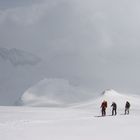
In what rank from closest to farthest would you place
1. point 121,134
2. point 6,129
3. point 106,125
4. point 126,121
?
point 121,134 < point 6,129 < point 106,125 < point 126,121

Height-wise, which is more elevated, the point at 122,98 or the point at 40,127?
the point at 122,98

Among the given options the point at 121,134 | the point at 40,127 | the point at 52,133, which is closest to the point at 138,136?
the point at 121,134

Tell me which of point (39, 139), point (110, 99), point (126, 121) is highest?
point (110, 99)

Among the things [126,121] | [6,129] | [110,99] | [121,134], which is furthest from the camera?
[110,99]

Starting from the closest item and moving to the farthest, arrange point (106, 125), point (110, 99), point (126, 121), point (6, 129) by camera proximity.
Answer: point (6, 129)
point (106, 125)
point (126, 121)
point (110, 99)

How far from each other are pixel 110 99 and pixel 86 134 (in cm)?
9856

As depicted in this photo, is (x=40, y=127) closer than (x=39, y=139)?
No

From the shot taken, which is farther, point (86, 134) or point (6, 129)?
point (6, 129)

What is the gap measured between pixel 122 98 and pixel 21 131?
103221 millimetres

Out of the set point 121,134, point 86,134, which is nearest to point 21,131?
point 86,134

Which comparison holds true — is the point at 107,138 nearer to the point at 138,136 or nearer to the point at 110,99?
the point at 138,136

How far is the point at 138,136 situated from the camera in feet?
99.8

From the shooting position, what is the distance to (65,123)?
3809 centimetres

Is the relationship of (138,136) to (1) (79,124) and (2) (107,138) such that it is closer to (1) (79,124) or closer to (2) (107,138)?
(2) (107,138)
